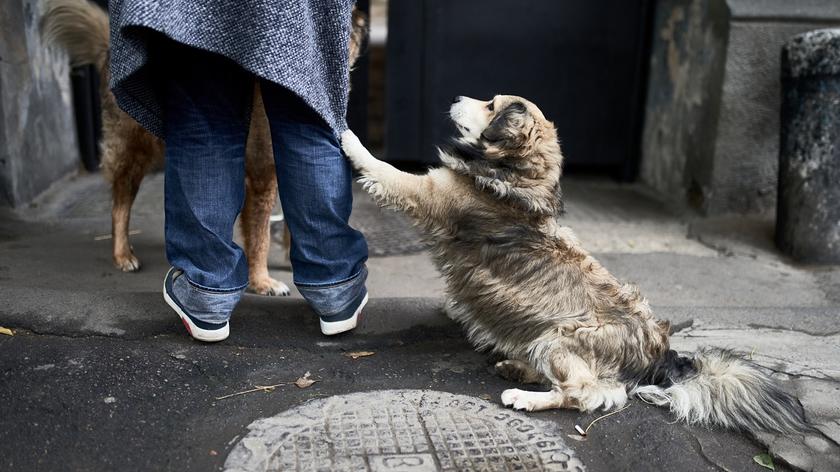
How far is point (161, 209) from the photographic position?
506cm

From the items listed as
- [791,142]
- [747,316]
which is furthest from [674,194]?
[747,316]

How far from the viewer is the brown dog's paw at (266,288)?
3439mm

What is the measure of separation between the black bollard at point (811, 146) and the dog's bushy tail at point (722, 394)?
2.11m

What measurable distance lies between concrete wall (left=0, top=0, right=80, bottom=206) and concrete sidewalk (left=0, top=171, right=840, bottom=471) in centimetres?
37

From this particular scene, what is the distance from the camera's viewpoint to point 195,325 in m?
2.78

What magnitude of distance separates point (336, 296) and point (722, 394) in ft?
4.66

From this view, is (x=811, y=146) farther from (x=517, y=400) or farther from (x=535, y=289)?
(x=517, y=400)

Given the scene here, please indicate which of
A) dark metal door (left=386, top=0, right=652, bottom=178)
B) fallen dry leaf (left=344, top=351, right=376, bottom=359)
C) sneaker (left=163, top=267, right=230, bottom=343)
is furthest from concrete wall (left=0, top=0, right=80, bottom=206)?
fallen dry leaf (left=344, top=351, right=376, bottom=359)

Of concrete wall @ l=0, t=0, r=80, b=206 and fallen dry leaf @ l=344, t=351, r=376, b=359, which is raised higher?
concrete wall @ l=0, t=0, r=80, b=206

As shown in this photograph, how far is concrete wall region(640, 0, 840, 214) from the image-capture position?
4.72 meters

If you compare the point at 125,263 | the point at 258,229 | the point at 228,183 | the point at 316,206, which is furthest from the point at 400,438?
the point at 125,263

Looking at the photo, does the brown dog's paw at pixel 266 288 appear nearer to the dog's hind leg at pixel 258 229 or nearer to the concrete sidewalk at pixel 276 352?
the dog's hind leg at pixel 258 229

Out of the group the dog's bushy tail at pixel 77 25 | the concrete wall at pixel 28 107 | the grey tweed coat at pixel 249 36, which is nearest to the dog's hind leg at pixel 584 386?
the grey tweed coat at pixel 249 36

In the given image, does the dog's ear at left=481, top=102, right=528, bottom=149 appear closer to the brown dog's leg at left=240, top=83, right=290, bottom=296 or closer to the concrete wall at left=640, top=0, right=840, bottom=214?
the brown dog's leg at left=240, top=83, right=290, bottom=296
